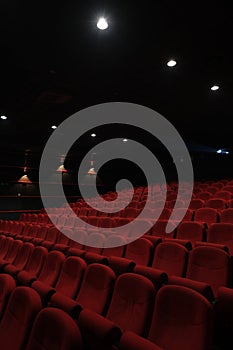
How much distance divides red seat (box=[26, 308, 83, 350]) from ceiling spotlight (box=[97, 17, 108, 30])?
2101mm

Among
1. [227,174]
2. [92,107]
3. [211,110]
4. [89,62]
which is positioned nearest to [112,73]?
[89,62]

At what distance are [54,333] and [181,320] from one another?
1.28 ft

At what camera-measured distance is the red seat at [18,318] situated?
2.74 ft

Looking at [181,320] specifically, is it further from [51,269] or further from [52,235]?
[52,235]


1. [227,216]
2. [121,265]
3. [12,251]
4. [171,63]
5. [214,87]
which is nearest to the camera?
[121,265]

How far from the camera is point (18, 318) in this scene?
0.91 m

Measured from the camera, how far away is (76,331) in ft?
2.17

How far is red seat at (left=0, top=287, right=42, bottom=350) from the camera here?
836 millimetres

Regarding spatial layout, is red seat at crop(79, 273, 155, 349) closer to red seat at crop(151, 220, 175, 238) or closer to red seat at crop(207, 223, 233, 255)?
red seat at crop(207, 223, 233, 255)

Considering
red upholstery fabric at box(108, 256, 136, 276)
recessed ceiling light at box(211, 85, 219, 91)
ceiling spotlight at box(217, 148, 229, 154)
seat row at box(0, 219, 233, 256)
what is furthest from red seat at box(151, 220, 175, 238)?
ceiling spotlight at box(217, 148, 229, 154)

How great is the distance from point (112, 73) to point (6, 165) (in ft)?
12.1

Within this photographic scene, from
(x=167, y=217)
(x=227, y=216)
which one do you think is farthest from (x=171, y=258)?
(x=167, y=217)

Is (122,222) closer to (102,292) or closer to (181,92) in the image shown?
(102,292)

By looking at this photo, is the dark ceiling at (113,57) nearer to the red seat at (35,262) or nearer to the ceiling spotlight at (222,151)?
the red seat at (35,262)
